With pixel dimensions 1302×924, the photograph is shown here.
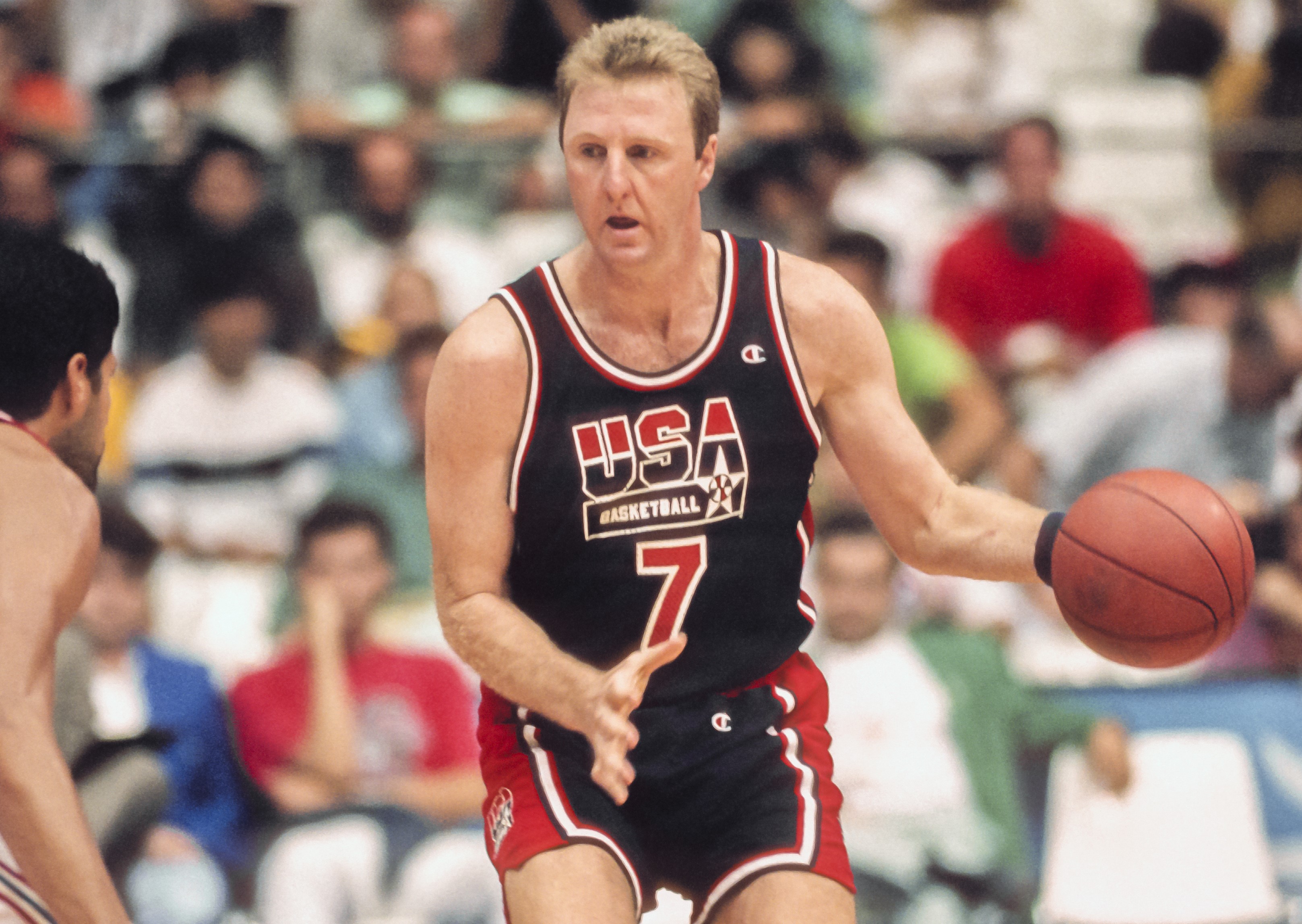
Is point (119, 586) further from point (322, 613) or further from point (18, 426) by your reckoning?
point (18, 426)

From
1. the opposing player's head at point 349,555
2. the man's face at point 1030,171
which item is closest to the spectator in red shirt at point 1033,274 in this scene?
the man's face at point 1030,171

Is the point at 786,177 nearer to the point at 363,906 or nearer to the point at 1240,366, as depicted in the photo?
the point at 1240,366

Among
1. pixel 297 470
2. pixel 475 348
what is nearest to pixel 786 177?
pixel 297 470

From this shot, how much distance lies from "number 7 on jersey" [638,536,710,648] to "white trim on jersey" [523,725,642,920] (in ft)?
1.18

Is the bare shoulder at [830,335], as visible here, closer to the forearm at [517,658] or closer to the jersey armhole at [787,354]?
the jersey armhole at [787,354]

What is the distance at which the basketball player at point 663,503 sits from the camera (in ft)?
11.5

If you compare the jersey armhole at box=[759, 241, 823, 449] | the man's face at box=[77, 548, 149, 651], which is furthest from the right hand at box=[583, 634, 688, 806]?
the man's face at box=[77, 548, 149, 651]

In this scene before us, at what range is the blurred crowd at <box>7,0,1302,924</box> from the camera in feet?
20.8

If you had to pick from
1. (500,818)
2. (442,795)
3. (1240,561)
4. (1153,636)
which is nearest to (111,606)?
(442,795)

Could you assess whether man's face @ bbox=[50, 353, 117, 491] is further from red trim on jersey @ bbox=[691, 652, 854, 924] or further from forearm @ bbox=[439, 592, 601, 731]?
red trim on jersey @ bbox=[691, 652, 854, 924]

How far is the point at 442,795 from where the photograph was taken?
6367 mm

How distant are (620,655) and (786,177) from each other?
18.4 feet

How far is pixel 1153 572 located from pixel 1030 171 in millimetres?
5732

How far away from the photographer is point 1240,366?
7.95 metres
